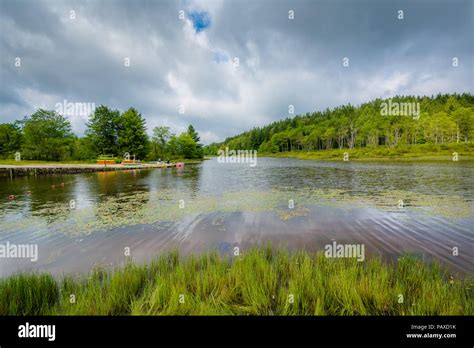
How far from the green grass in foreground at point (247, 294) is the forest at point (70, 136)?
63.2m

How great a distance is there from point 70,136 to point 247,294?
274 feet

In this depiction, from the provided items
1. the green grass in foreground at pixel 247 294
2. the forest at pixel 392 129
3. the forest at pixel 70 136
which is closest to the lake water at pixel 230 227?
the green grass in foreground at pixel 247 294

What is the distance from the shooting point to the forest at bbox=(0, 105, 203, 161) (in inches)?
2173

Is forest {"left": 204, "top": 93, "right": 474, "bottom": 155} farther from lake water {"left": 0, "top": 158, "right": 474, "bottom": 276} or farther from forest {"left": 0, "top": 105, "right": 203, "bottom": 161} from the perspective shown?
forest {"left": 0, "top": 105, "right": 203, "bottom": 161}

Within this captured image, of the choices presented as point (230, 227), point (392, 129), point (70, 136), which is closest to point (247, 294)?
point (230, 227)

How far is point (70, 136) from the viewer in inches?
2505

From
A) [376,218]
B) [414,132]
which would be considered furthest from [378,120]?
[376,218]

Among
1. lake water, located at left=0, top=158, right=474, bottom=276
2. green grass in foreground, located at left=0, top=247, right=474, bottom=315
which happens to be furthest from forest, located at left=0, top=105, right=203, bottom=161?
green grass in foreground, located at left=0, top=247, right=474, bottom=315

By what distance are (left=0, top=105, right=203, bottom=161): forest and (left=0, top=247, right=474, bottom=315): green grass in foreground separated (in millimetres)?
63191

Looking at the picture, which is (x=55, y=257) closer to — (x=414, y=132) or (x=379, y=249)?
(x=379, y=249)

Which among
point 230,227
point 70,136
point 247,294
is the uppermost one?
point 70,136

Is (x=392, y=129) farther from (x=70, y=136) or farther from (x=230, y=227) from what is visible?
(x=70, y=136)
